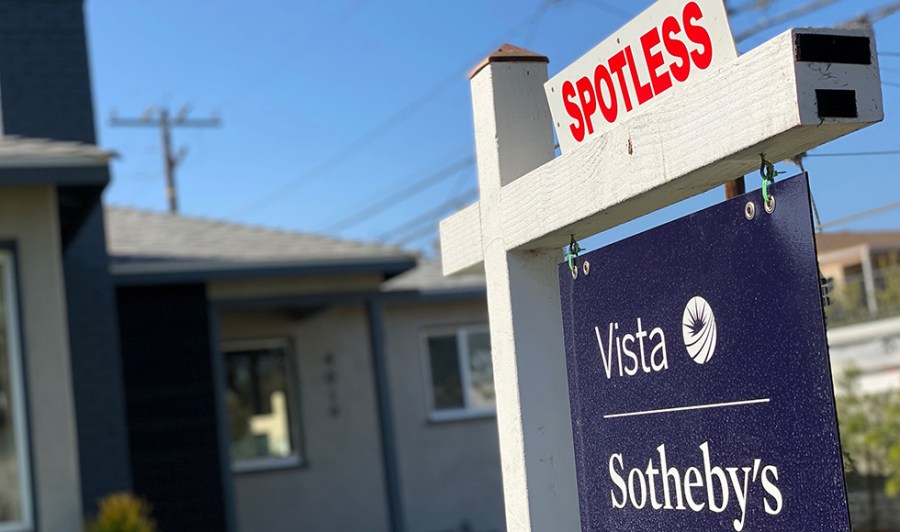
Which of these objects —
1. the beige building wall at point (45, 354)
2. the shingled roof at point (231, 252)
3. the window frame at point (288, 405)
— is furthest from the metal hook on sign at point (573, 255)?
the window frame at point (288, 405)

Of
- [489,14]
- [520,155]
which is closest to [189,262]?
[520,155]

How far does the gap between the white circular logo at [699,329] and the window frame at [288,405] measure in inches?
458

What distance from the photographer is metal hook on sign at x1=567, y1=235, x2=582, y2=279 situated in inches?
88.9

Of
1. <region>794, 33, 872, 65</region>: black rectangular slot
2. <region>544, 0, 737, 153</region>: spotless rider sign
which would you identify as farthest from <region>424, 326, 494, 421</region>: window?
<region>794, 33, 872, 65</region>: black rectangular slot

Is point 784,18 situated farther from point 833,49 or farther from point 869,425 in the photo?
point 869,425

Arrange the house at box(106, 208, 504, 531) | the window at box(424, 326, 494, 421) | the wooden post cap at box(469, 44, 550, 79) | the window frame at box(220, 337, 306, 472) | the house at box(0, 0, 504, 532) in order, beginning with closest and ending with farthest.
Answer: the wooden post cap at box(469, 44, 550, 79)
the house at box(0, 0, 504, 532)
the house at box(106, 208, 504, 531)
the window frame at box(220, 337, 306, 472)
the window at box(424, 326, 494, 421)

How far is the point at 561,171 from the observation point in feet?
7.28

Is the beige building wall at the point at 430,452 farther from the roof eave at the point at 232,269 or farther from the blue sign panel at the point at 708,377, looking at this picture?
the blue sign panel at the point at 708,377

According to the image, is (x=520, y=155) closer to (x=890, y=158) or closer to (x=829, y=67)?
(x=890, y=158)

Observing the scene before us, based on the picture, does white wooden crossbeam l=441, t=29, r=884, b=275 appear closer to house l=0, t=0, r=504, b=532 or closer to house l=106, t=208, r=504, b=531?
house l=0, t=0, r=504, b=532

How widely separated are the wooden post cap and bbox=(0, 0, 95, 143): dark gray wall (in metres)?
8.73

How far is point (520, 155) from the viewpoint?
97.7 inches

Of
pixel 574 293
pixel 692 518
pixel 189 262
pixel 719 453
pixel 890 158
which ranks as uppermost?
pixel 189 262

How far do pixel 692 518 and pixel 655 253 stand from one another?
47cm
